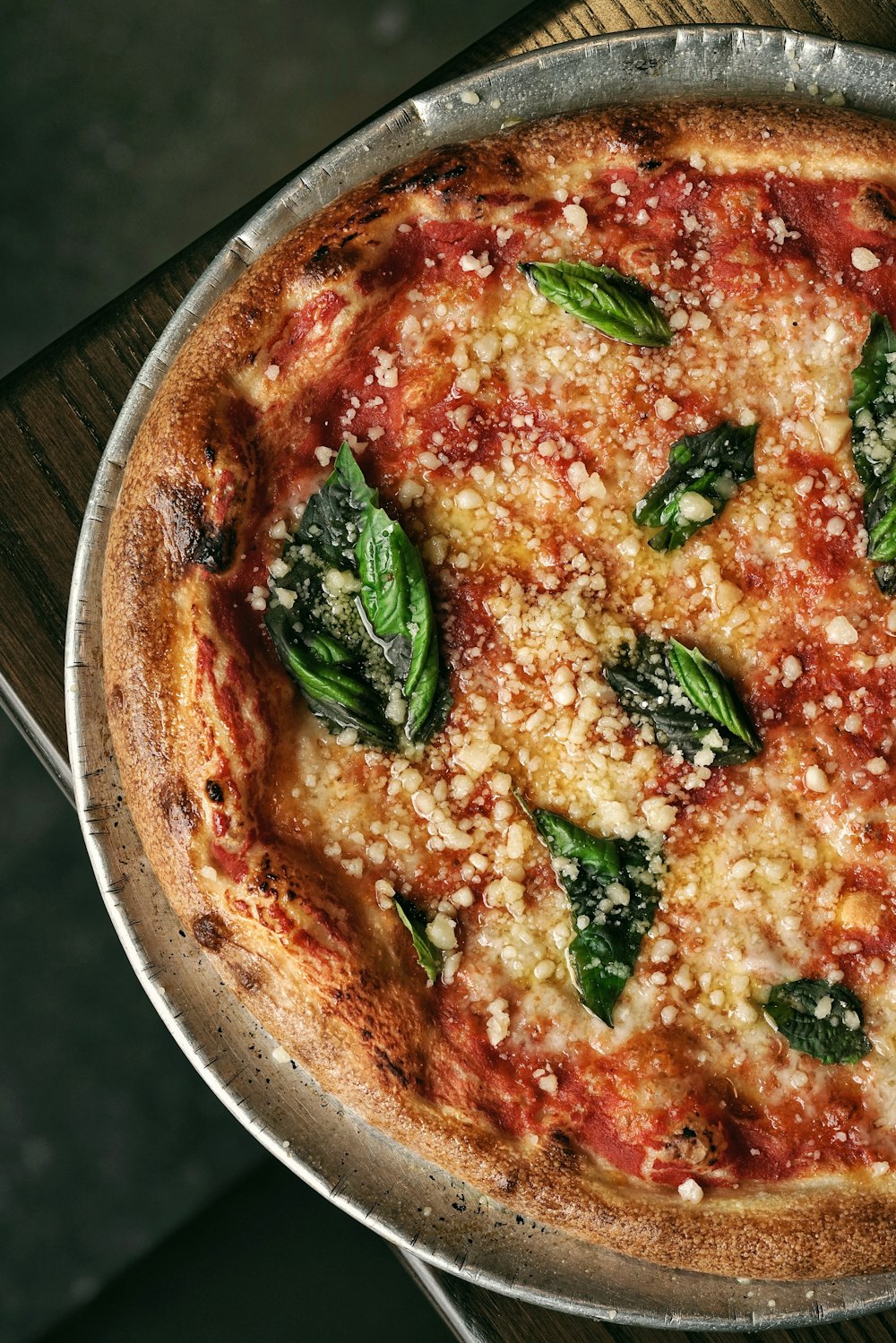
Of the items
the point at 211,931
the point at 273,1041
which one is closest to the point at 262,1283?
the point at 273,1041

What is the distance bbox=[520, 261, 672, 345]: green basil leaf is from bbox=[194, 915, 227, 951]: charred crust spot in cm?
120

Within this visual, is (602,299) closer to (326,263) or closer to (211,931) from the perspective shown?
(326,263)

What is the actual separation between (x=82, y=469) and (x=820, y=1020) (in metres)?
1.81

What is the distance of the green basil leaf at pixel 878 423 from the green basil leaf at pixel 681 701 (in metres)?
0.37

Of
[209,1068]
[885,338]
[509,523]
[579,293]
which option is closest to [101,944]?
[209,1068]

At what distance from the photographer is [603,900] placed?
79.8 inches

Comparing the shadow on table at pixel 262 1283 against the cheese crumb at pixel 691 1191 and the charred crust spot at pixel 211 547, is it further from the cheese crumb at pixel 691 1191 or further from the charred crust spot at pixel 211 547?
the charred crust spot at pixel 211 547

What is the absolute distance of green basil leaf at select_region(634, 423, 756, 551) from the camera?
204cm

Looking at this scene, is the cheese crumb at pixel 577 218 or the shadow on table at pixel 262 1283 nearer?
the cheese crumb at pixel 577 218

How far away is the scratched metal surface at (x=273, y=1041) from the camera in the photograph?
2.19 meters

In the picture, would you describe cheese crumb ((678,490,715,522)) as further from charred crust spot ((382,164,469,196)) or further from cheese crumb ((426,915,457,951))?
cheese crumb ((426,915,457,951))

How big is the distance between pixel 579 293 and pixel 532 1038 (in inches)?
49.8

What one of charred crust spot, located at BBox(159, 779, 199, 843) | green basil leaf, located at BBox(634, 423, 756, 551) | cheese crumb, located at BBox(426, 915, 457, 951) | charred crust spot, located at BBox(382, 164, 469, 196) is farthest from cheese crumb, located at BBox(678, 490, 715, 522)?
charred crust spot, located at BBox(159, 779, 199, 843)

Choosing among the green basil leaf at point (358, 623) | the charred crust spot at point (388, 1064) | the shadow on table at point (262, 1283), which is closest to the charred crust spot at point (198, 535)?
the green basil leaf at point (358, 623)
